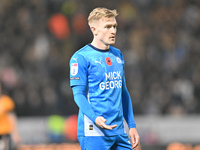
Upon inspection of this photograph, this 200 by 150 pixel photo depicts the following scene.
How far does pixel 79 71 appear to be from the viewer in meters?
4.22

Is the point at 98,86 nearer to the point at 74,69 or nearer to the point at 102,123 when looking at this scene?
the point at 74,69

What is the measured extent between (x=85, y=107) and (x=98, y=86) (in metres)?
0.25

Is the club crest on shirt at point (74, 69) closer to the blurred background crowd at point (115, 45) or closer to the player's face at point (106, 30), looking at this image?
the player's face at point (106, 30)

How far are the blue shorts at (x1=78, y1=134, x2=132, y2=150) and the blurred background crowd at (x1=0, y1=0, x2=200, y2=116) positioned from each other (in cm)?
870

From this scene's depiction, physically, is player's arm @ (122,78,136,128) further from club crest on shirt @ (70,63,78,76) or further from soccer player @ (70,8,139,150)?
club crest on shirt @ (70,63,78,76)

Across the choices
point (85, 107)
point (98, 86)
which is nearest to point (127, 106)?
point (98, 86)

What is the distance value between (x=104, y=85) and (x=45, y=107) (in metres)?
9.05

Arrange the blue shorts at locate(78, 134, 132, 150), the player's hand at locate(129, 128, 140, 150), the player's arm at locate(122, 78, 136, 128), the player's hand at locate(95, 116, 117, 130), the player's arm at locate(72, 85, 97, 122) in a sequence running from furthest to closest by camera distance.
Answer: the player's arm at locate(122, 78, 136, 128) → the player's hand at locate(129, 128, 140, 150) → the blue shorts at locate(78, 134, 132, 150) → the player's arm at locate(72, 85, 97, 122) → the player's hand at locate(95, 116, 117, 130)

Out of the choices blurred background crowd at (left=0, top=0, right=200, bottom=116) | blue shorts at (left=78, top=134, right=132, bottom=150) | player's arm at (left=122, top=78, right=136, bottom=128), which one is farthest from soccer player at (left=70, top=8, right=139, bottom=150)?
blurred background crowd at (left=0, top=0, right=200, bottom=116)

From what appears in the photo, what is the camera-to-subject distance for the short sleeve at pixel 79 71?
4.21 metres

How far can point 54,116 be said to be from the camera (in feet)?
41.3

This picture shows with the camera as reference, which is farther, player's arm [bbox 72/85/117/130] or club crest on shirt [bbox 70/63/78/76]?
club crest on shirt [bbox 70/63/78/76]

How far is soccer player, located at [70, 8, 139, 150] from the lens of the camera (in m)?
4.20

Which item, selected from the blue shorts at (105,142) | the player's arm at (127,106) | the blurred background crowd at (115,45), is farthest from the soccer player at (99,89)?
the blurred background crowd at (115,45)
